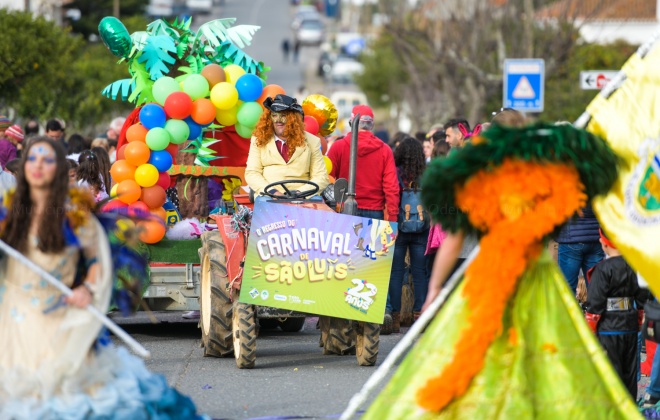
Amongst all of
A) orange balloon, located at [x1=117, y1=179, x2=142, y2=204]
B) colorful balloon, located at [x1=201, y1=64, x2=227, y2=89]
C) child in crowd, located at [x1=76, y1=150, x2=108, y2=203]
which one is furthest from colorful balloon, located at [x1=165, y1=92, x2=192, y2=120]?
child in crowd, located at [x1=76, y1=150, x2=108, y2=203]

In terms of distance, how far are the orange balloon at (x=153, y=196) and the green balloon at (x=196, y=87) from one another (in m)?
0.92

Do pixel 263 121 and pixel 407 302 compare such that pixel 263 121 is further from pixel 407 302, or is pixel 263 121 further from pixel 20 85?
pixel 20 85

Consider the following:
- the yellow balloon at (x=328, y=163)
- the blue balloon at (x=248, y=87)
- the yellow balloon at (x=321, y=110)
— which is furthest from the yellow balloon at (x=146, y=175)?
the yellow balloon at (x=321, y=110)

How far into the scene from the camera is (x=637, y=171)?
6734 mm

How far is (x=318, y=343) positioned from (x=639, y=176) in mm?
5425

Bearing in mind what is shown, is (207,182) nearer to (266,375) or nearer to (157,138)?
(157,138)

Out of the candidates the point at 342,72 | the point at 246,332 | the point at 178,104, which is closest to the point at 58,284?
the point at 246,332

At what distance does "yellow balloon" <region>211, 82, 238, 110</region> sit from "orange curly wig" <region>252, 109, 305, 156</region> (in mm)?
959

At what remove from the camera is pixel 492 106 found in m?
39.5

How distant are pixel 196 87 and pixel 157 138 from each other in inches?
24.0

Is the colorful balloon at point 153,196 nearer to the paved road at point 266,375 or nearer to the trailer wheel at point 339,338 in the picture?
the paved road at point 266,375

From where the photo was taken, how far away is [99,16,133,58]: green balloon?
11.6m

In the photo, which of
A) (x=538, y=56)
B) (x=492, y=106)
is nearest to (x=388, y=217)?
(x=538, y=56)

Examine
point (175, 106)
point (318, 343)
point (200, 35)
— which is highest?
point (200, 35)
